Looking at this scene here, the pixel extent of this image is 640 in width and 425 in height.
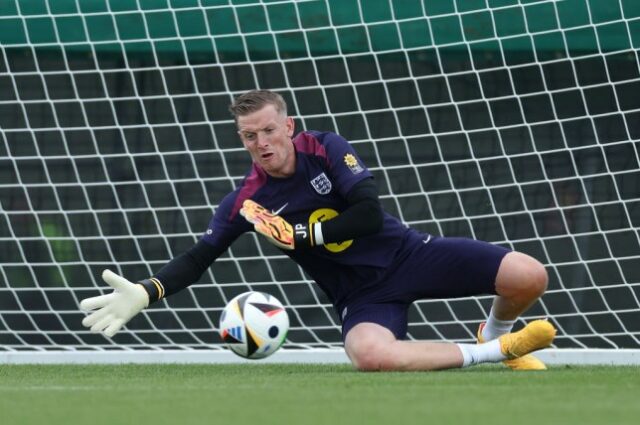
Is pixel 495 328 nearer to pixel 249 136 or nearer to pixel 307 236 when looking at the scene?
pixel 307 236

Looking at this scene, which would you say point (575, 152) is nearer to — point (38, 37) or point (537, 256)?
point (537, 256)

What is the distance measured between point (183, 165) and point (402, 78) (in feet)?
4.76

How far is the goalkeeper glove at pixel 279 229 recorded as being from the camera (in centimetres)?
547

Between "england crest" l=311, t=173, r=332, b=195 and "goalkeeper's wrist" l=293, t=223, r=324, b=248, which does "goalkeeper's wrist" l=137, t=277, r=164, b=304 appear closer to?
"goalkeeper's wrist" l=293, t=223, r=324, b=248

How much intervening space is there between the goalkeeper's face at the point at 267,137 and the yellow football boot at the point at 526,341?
4.03 feet

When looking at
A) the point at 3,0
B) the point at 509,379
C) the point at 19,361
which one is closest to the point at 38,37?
the point at 3,0

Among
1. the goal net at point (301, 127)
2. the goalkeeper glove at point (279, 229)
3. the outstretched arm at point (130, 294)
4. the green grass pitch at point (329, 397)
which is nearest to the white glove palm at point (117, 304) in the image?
the outstretched arm at point (130, 294)

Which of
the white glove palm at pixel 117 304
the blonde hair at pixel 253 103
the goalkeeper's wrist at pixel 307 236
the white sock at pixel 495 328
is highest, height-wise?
the blonde hair at pixel 253 103

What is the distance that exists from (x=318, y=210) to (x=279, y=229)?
44cm

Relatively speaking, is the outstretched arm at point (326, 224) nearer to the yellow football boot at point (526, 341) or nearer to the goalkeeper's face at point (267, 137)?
the goalkeeper's face at point (267, 137)

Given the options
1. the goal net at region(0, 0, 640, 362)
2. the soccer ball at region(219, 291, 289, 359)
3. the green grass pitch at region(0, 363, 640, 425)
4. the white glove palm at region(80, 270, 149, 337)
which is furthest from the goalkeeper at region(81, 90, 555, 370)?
the goal net at region(0, 0, 640, 362)

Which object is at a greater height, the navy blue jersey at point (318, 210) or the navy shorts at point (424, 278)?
the navy blue jersey at point (318, 210)

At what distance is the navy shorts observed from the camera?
5793mm

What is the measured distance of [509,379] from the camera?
5.02 metres
